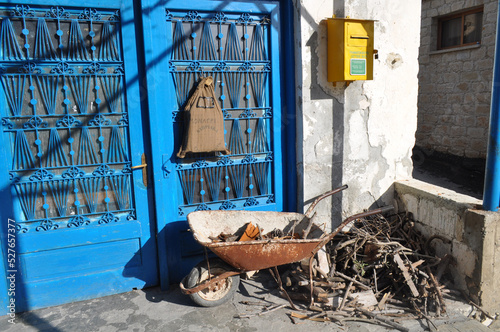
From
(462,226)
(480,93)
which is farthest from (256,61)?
→ (480,93)

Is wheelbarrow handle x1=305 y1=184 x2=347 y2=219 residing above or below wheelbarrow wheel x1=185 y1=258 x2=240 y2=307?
above

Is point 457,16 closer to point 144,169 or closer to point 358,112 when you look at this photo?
point 358,112

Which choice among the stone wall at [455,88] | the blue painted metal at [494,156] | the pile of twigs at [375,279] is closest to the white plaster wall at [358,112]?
the pile of twigs at [375,279]

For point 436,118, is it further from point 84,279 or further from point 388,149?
point 84,279

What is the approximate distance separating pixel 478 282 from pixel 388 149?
5.82ft

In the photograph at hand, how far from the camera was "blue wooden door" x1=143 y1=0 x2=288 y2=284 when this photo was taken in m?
3.92

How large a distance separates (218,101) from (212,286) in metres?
2.01

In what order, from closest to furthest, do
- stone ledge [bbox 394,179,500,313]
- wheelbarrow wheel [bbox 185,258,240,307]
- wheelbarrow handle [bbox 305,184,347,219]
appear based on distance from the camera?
stone ledge [bbox 394,179,500,313] → wheelbarrow wheel [bbox 185,258,240,307] → wheelbarrow handle [bbox 305,184,347,219]

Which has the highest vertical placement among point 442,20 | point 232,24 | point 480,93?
point 442,20

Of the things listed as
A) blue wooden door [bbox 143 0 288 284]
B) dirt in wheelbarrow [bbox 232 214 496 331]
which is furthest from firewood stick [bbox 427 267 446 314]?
blue wooden door [bbox 143 0 288 284]

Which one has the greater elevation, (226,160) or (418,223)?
(226,160)

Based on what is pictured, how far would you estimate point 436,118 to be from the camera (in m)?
8.29

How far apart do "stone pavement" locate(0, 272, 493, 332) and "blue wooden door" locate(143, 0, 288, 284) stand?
443mm

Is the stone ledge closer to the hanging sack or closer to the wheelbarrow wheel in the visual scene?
the wheelbarrow wheel
